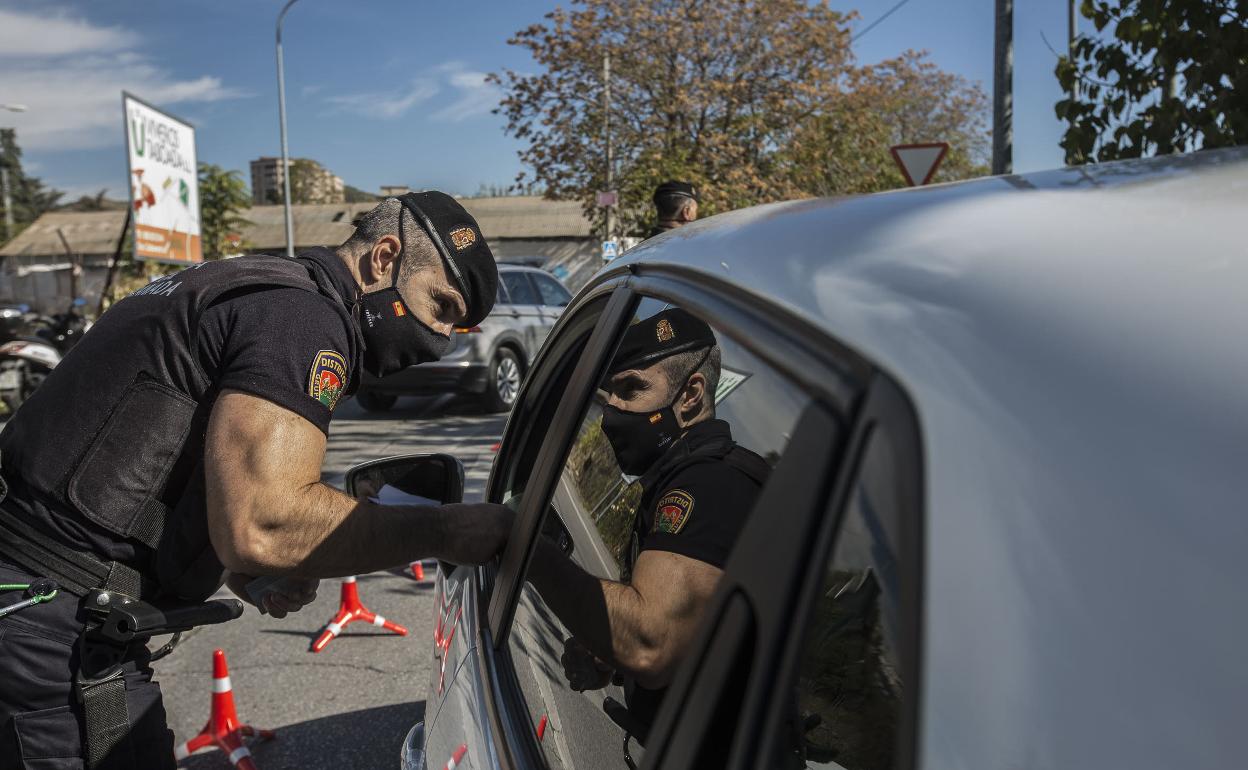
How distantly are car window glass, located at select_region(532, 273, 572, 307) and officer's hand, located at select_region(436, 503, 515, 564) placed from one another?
37.4 feet

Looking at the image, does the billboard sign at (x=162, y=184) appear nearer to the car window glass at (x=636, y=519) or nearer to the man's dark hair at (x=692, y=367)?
the car window glass at (x=636, y=519)

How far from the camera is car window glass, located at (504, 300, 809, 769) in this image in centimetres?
102

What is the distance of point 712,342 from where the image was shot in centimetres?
117

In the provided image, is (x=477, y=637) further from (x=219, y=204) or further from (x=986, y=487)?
(x=219, y=204)

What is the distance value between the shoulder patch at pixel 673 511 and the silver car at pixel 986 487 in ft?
0.39

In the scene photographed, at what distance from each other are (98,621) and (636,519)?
4.14 feet

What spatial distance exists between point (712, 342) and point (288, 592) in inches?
53.9

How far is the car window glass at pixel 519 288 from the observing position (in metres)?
12.6

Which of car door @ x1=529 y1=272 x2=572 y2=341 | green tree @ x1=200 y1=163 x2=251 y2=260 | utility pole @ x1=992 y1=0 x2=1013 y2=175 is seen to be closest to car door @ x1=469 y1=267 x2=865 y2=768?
utility pole @ x1=992 y1=0 x2=1013 y2=175

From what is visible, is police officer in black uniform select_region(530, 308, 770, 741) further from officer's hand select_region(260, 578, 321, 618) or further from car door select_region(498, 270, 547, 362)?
car door select_region(498, 270, 547, 362)

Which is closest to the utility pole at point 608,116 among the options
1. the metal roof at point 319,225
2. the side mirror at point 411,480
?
the metal roof at point 319,225

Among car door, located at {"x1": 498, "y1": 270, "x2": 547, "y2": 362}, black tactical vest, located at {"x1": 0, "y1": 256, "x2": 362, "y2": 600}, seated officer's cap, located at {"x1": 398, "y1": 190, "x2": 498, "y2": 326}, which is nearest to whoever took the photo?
black tactical vest, located at {"x1": 0, "y1": 256, "x2": 362, "y2": 600}

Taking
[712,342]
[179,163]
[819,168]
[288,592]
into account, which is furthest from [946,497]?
[819,168]

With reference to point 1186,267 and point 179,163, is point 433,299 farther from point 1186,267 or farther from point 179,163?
point 179,163
